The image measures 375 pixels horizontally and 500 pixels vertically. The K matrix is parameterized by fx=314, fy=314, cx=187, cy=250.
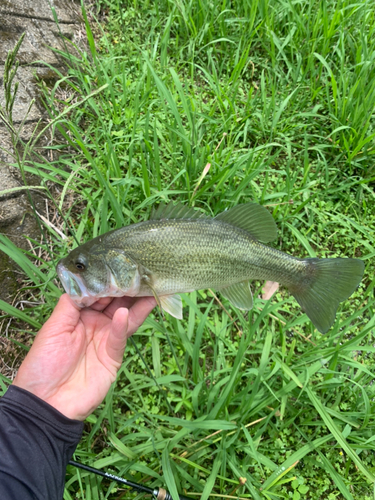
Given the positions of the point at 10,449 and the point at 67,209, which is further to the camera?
the point at 67,209

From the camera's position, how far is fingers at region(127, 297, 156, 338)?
2340mm

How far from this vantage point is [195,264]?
221 centimetres

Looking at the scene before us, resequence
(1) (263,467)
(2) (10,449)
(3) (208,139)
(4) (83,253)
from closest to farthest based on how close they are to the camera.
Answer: (2) (10,449) < (4) (83,253) < (1) (263,467) < (3) (208,139)

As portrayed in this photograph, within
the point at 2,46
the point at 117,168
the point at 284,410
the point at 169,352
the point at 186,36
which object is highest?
the point at 2,46

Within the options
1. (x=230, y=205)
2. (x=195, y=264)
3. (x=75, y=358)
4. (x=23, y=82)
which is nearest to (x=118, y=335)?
(x=75, y=358)

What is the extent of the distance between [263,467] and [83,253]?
216 centimetres

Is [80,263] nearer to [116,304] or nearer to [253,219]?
[116,304]

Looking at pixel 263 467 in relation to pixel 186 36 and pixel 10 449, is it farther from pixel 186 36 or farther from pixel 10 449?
pixel 186 36

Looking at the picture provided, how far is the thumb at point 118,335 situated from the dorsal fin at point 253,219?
3.19ft

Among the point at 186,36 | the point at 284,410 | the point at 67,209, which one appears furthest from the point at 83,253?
the point at 186,36

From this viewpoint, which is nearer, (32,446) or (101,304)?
(32,446)

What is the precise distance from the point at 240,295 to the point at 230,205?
3.88 ft

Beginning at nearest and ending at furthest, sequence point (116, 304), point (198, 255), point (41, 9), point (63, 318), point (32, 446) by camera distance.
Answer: point (32, 446), point (63, 318), point (198, 255), point (116, 304), point (41, 9)

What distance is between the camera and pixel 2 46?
10.9 feet
